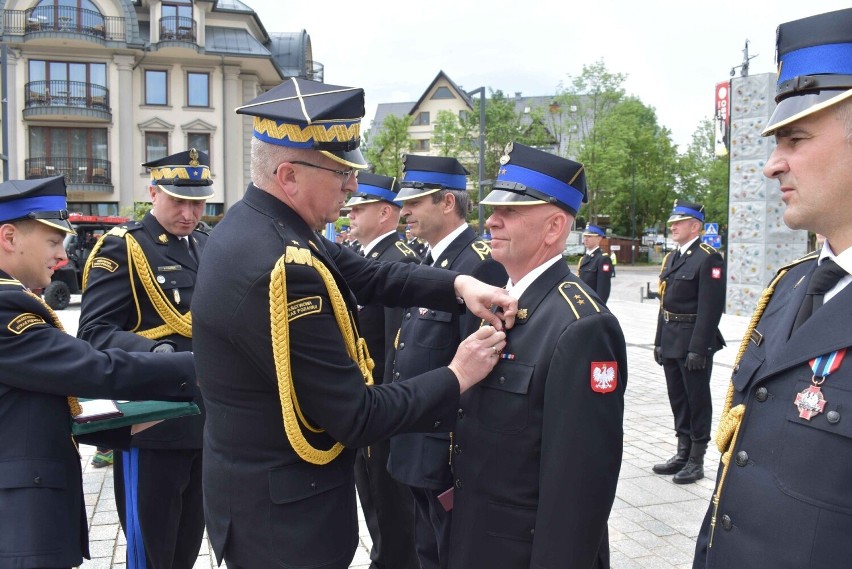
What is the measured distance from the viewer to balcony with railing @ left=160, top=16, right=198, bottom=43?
1388 inches

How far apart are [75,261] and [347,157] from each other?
2131 cm

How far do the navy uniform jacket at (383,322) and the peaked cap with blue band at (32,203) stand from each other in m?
2.02

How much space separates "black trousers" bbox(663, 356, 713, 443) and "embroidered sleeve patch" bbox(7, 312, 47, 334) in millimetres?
5466

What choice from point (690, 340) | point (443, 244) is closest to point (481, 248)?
A: point (443, 244)

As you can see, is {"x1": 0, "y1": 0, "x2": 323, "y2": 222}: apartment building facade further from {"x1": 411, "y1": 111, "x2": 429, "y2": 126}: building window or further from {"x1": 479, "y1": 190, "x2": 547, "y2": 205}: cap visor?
{"x1": 411, "y1": 111, "x2": 429, "y2": 126}: building window

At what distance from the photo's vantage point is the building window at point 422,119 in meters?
73.6

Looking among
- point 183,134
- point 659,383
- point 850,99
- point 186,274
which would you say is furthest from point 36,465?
point 183,134

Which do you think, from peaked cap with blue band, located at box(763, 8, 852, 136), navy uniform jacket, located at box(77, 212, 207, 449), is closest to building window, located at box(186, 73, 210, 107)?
navy uniform jacket, located at box(77, 212, 207, 449)

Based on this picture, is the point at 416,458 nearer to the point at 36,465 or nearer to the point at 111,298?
the point at 36,465

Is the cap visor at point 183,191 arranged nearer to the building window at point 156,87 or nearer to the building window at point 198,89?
the building window at point 198,89

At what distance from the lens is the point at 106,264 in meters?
4.02

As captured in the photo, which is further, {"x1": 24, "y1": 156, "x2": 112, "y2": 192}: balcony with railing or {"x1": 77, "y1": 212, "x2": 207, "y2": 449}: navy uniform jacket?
{"x1": 24, "y1": 156, "x2": 112, "y2": 192}: balcony with railing

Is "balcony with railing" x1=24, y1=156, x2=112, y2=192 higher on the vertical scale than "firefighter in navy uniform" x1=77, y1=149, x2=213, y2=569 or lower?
higher

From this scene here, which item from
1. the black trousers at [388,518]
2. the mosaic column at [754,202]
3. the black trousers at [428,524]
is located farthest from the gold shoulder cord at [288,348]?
the mosaic column at [754,202]
